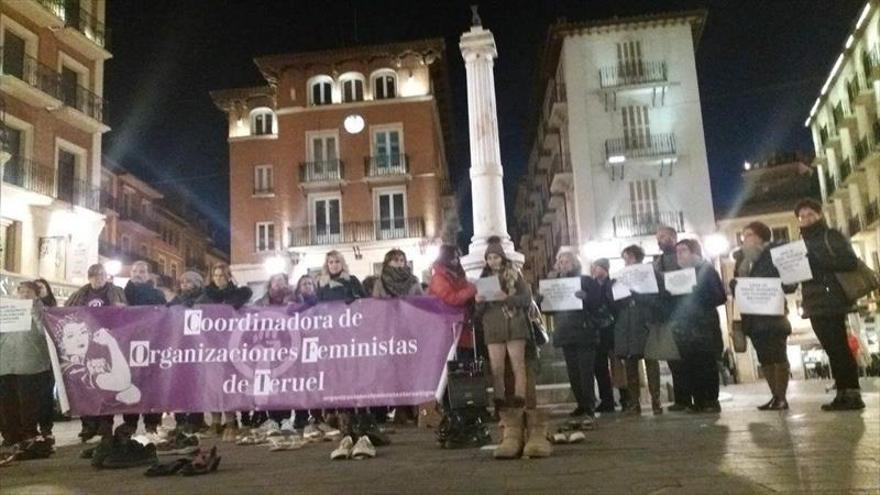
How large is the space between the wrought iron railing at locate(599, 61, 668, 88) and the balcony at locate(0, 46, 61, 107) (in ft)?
78.2

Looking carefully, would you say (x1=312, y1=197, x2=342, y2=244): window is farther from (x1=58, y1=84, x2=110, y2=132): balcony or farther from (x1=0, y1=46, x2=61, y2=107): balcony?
(x1=0, y1=46, x2=61, y2=107): balcony

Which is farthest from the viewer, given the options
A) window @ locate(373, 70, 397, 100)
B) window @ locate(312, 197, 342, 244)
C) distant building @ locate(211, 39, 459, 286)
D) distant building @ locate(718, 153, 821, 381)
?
distant building @ locate(718, 153, 821, 381)

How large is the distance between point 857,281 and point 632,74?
96.9 feet

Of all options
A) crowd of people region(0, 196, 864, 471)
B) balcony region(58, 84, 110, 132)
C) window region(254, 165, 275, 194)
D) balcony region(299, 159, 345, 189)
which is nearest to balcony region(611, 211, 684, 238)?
balcony region(299, 159, 345, 189)

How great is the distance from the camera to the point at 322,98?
1559 inches

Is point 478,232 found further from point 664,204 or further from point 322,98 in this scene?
point 322,98

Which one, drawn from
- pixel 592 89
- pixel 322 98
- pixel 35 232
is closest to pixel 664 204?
pixel 592 89

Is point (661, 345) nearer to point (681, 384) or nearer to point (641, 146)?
point (681, 384)

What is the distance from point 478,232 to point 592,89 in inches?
784

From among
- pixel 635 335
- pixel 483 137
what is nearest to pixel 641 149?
pixel 483 137

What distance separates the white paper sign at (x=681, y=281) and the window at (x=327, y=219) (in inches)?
1184

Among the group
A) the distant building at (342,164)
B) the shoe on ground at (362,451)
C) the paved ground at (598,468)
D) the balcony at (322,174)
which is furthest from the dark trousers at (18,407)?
the balcony at (322,174)

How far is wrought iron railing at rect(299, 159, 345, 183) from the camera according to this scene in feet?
125

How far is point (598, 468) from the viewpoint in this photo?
4.80 m
